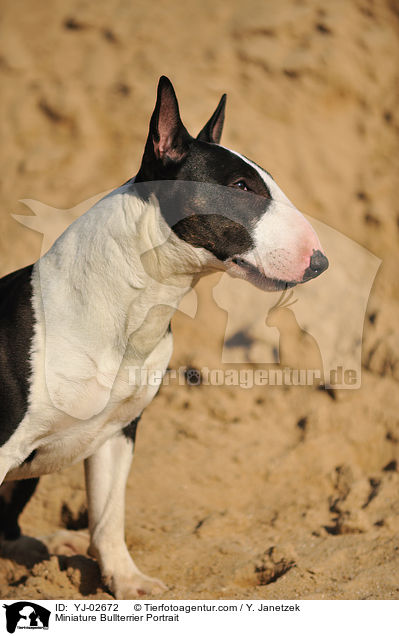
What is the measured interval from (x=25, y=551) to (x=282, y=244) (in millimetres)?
1870

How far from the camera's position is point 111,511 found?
8.92 ft

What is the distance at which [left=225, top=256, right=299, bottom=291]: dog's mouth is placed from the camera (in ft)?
7.22

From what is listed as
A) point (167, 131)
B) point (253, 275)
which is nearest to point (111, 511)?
point (253, 275)

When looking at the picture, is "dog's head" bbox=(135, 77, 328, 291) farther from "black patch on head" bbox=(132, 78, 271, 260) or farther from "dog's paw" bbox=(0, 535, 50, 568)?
"dog's paw" bbox=(0, 535, 50, 568)

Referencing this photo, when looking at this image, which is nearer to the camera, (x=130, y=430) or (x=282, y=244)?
(x=282, y=244)

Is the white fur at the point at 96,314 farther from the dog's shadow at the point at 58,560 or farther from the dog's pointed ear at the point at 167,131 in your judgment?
the dog's shadow at the point at 58,560

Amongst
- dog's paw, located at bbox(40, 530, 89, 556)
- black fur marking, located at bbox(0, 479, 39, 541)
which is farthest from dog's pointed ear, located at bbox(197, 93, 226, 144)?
dog's paw, located at bbox(40, 530, 89, 556)

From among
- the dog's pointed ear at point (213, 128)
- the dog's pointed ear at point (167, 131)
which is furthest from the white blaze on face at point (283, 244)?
the dog's pointed ear at point (213, 128)

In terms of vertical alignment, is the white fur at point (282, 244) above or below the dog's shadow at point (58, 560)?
above

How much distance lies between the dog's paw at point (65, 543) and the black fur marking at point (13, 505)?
15 centimetres

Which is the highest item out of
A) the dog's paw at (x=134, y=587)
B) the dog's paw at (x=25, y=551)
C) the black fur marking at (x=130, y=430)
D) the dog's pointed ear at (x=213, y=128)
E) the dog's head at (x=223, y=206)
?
the dog's pointed ear at (x=213, y=128)

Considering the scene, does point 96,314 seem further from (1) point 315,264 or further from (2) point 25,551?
(2) point 25,551
